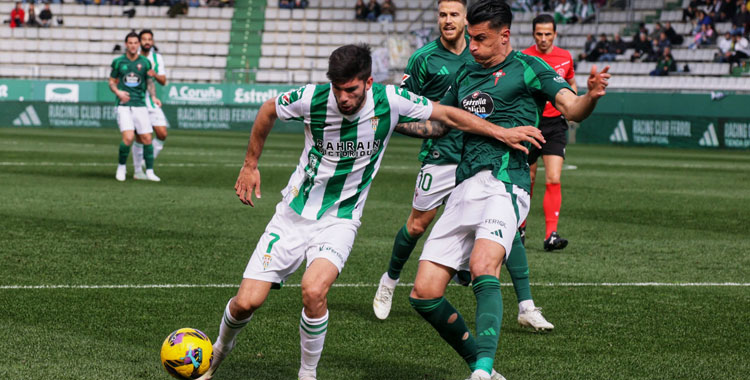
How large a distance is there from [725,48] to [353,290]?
27.1m

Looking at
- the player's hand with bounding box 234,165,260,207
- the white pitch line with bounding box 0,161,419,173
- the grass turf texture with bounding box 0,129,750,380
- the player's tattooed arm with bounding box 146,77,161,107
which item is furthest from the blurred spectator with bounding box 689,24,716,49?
the player's hand with bounding box 234,165,260,207

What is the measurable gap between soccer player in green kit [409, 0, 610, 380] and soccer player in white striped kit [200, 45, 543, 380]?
0.81ft

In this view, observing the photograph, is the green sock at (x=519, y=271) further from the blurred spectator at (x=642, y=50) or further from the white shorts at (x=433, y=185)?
the blurred spectator at (x=642, y=50)

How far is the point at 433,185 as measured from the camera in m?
6.83

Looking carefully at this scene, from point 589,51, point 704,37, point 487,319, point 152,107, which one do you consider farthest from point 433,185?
point 589,51

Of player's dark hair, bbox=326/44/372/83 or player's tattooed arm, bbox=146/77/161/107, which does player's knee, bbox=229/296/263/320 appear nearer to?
player's dark hair, bbox=326/44/372/83

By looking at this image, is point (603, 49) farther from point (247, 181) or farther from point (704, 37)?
point (247, 181)

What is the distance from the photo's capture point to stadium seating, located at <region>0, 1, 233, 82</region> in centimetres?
4103

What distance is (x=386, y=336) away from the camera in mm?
5984

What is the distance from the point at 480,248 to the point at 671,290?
3181 mm

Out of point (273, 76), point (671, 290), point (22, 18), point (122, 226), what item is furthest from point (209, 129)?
point (671, 290)

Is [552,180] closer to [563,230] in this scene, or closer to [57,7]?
[563,230]

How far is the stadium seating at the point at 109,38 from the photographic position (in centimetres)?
4103

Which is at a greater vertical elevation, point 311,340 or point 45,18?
point 311,340
